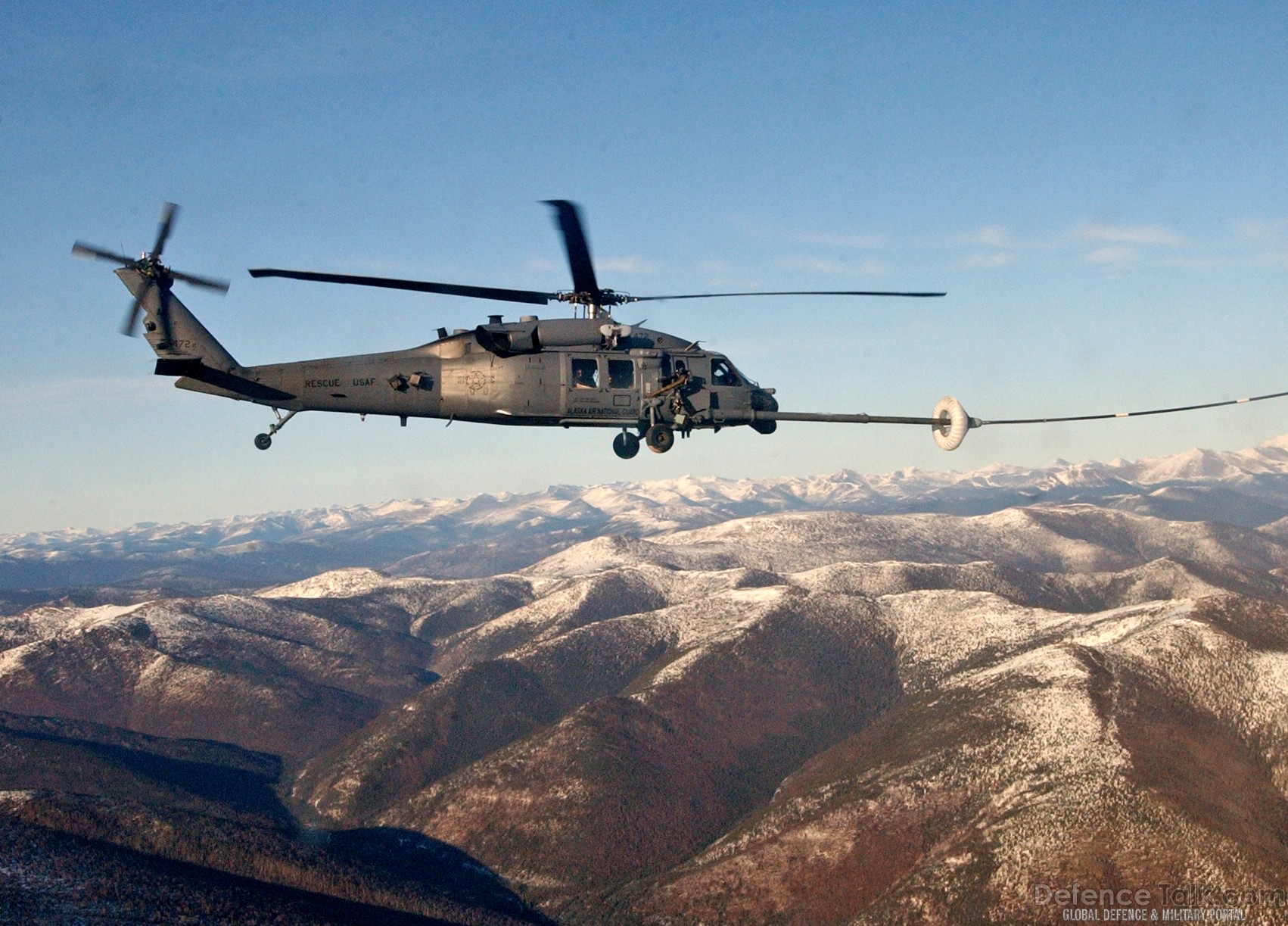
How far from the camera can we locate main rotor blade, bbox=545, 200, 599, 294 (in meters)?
31.0

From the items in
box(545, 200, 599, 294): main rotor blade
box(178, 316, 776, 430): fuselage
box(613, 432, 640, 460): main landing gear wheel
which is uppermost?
box(545, 200, 599, 294): main rotor blade

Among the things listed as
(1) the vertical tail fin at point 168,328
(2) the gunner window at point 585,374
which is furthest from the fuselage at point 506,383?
(1) the vertical tail fin at point 168,328

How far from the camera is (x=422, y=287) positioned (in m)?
35.2

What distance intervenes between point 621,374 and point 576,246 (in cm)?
952

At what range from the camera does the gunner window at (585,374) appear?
42938mm

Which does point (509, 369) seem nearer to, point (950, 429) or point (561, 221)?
point (561, 221)

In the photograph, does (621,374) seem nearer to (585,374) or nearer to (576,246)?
(585,374)

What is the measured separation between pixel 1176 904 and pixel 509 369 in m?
93.1

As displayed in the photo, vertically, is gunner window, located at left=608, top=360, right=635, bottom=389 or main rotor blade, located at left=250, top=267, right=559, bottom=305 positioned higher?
main rotor blade, located at left=250, top=267, right=559, bottom=305

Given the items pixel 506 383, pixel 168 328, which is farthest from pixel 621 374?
pixel 168 328

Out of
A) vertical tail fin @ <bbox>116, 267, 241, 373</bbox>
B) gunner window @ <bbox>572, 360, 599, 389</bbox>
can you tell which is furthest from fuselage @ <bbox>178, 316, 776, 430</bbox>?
vertical tail fin @ <bbox>116, 267, 241, 373</bbox>

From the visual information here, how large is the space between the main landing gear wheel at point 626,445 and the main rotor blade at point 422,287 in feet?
26.5

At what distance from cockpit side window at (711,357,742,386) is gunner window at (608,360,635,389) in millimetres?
3966

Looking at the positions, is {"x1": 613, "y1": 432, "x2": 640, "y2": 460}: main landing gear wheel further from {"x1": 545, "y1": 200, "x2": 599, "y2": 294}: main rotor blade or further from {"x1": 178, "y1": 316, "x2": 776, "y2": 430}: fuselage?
{"x1": 545, "y1": 200, "x2": 599, "y2": 294}: main rotor blade
